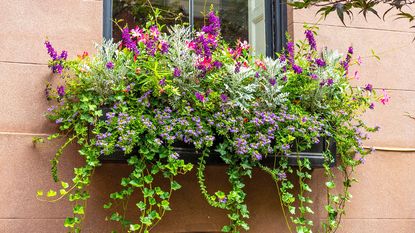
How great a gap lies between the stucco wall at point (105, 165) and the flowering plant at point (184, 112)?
0.38 ft

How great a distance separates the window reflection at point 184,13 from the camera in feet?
12.8

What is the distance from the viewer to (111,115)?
10.2ft

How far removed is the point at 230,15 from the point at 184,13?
37 cm

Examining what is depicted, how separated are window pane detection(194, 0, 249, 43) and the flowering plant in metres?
0.57

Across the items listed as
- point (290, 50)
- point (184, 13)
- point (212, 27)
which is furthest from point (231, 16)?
point (212, 27)

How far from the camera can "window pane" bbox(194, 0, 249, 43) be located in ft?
13.4

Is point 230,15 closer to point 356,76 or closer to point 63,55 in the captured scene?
point 356,76

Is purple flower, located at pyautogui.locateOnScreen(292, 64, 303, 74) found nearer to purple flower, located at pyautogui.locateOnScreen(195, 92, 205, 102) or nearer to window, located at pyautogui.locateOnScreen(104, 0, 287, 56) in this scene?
window, located at pyautogui.locateOnScreen(104, 0, 287, 56)

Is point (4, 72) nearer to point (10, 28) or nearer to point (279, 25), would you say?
point (10, 28)

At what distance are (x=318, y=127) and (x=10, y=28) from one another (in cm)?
196

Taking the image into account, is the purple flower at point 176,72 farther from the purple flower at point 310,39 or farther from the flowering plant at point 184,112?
the purple flower at point 310,39

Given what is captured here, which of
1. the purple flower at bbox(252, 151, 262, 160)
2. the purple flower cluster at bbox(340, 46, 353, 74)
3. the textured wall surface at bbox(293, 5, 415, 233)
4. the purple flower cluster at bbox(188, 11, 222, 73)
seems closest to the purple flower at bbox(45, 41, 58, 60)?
the purple flower cluster at bbox(188, 11, 222, 73)

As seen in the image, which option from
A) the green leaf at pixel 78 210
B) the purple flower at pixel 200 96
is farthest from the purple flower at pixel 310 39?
the green leaf at pixel 78 210

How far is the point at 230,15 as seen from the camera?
166 inches
